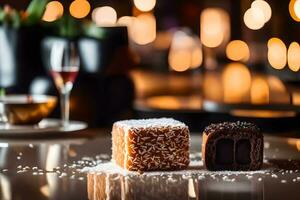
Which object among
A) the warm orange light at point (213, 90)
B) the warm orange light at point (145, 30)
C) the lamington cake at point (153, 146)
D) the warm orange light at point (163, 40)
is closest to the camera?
the lamington cake at point (153, 146)

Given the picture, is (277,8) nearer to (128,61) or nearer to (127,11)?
(127,11)

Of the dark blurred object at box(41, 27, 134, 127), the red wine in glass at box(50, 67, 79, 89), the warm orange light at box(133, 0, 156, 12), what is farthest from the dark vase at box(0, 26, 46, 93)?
the warm orange light at box(133, 0, 156, 12)

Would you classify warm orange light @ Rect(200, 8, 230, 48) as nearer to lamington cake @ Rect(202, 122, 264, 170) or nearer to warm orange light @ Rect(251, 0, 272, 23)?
warm orange light @ Rect(251, 0, 272, 23)

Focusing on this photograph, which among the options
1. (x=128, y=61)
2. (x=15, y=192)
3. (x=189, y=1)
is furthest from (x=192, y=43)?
(x=15, y=192)

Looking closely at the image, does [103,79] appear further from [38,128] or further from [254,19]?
[254,19]

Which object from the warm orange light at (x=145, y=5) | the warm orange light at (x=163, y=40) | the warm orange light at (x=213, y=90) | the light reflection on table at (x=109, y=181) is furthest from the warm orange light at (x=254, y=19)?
the light reflection on table at (x=109, y=181)

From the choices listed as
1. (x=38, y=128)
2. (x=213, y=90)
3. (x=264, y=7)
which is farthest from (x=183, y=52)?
(x=38, y=128)

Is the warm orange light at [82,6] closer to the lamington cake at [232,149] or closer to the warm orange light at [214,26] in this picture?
the warm orange light at [214,26]
